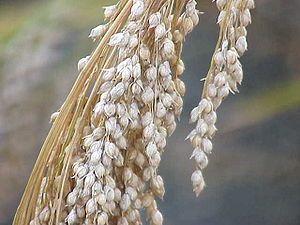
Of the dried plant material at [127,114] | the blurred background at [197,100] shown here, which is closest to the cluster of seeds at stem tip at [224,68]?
the dried plant material at [127,114]

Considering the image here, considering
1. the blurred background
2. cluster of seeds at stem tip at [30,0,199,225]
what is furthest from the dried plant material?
the blurred background

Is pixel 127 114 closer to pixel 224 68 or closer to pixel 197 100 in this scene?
pixel 224 68

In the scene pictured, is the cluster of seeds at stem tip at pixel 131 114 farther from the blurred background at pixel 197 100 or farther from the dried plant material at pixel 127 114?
the blurred background at pixel 197 100

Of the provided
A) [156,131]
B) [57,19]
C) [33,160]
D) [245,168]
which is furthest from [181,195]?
[156,131]

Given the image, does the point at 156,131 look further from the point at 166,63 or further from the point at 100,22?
the point at 100,22

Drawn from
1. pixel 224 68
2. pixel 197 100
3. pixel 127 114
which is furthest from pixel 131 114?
pixel 197 100

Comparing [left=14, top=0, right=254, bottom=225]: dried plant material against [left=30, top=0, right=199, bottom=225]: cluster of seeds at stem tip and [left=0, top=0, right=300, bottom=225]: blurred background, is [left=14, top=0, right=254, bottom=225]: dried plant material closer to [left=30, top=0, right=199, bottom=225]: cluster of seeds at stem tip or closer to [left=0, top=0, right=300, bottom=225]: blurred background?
[left=30, top=0, right=199, bottom=225]: cluster of seeds at stem tip
